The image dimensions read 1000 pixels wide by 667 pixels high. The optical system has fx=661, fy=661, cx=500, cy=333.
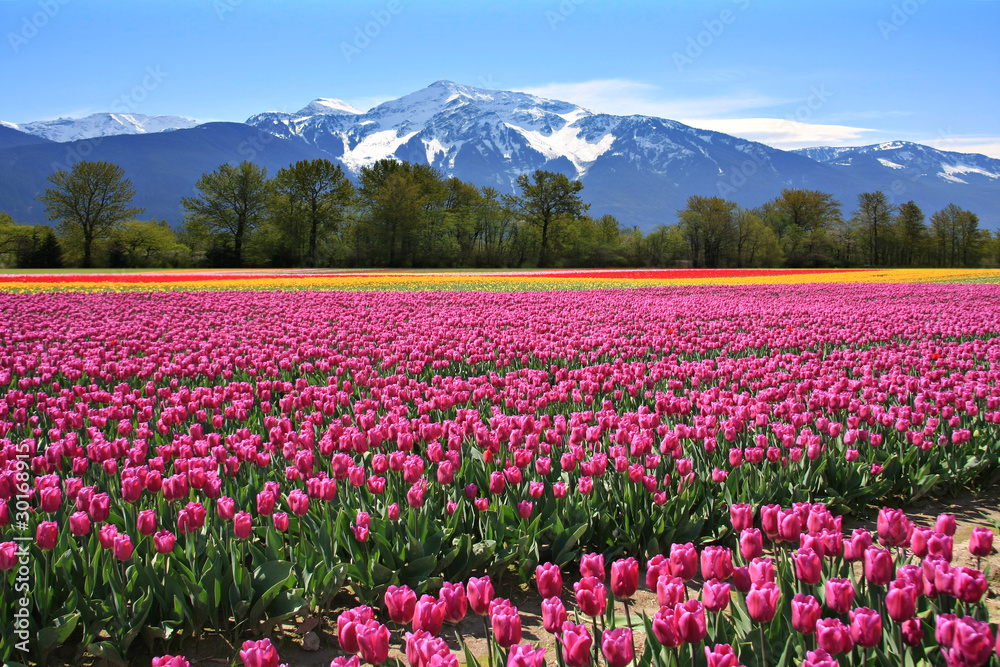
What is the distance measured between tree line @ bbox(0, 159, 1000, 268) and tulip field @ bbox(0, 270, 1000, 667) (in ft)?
209

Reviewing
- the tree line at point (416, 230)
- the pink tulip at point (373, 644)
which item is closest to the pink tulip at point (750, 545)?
the pink tulip at point (373, 644)

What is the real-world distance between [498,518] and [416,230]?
224 feet

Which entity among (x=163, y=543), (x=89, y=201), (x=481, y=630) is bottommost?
(x=481, y=630)

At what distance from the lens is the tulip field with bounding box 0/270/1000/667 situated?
7.23ft

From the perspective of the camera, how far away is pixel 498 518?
368cm

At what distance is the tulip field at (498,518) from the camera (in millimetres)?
2203

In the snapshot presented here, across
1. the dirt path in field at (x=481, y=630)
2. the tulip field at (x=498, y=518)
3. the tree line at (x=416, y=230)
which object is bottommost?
the dirt path in field at (x=481, y=630)

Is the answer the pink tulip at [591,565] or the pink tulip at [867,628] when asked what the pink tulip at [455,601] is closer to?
the pink tulip at [591,565]

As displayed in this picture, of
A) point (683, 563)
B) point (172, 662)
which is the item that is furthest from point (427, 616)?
point (683, 563)

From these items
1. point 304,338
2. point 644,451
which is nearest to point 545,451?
point 644,451

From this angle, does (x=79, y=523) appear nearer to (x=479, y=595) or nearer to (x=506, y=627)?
(x=479, y=595)

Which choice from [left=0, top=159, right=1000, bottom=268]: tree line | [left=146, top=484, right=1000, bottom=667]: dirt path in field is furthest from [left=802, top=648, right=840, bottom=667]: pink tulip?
[left=0, top=159, right=1000, bottom=268]: tree line

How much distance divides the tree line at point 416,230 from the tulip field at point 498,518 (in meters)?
63.7

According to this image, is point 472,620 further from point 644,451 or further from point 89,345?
point 89,345
